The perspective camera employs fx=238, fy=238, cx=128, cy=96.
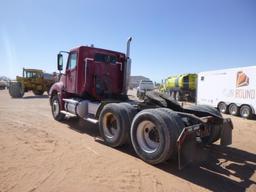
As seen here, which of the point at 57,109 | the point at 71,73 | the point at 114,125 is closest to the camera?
the point at 114,125

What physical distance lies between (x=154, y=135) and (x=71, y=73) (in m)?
4.90

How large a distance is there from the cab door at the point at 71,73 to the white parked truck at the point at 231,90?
1052cm

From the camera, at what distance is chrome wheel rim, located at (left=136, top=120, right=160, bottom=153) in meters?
5.35

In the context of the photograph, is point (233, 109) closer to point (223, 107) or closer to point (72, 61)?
point (223, 107)

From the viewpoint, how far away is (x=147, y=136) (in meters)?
5.53

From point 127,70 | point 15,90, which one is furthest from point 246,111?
point 15,90

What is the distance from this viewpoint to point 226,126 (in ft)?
19.1

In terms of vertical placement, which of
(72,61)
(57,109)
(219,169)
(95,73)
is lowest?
(219,169)

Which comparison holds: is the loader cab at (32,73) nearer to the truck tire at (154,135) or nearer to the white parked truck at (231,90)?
the white parked truck at (231,90)

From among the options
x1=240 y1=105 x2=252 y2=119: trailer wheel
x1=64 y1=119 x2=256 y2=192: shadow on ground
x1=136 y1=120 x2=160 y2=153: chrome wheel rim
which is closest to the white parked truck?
x1=240 y1=105 x2=252 y2=119: trailer wheel

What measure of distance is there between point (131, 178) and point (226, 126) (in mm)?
2878

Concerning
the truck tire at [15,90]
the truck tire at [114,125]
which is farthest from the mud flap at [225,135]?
the truck tire at [15,90]

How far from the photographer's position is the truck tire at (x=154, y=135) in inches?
188

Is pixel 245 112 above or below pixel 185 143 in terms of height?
below
